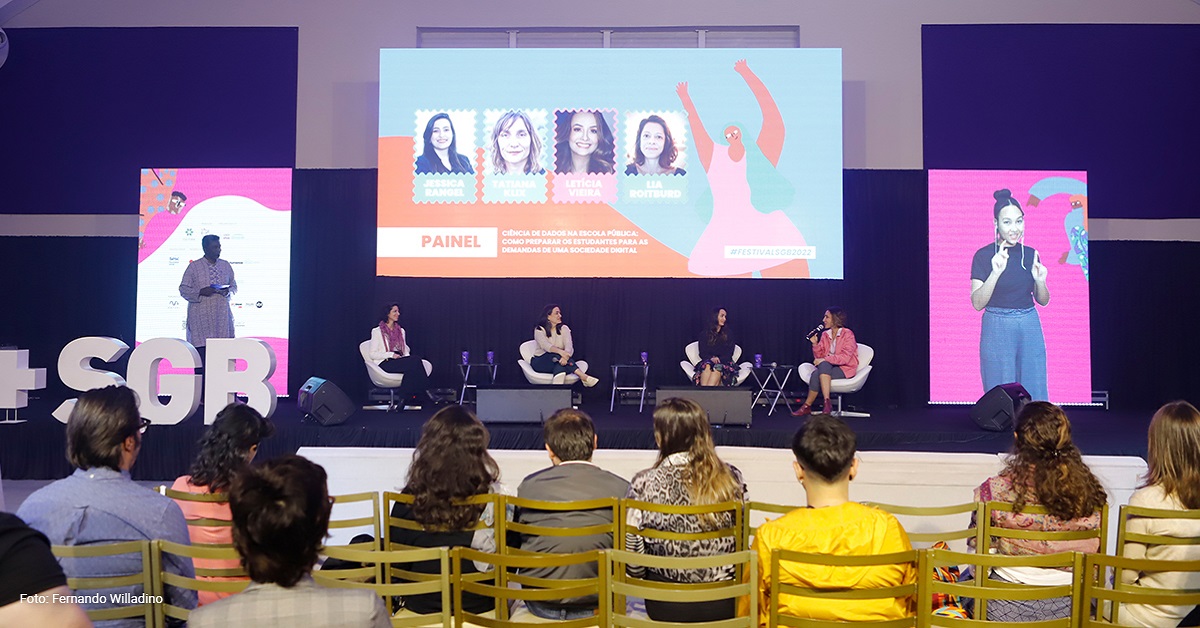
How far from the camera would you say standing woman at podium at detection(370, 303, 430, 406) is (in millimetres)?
7773

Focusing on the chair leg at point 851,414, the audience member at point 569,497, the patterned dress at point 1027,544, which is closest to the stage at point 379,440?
the chair leg at point 851,414

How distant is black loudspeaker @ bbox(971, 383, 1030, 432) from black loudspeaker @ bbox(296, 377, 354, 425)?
16.0ft

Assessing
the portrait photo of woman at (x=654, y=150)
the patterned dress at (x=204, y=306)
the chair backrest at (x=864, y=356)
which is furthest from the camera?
Answer: the portrait photo of woman at (x=654, y=150)

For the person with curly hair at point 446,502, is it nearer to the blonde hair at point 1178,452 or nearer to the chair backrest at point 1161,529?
the chair backrest at point 1161,529

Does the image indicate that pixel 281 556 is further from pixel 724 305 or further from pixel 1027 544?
pixel 724 305

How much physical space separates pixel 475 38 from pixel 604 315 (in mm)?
3317

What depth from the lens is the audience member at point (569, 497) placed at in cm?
273

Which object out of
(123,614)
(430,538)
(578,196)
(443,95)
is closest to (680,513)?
(430,538)

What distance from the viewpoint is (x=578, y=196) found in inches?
316

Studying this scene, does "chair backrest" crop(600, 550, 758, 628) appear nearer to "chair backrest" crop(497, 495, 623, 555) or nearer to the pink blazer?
"chair backrest" crop(497, 495, 623, 555)

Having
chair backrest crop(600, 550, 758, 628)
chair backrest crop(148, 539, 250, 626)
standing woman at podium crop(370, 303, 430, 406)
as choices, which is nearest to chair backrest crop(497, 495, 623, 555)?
chair backrest crop(600, 550, 758, 628)

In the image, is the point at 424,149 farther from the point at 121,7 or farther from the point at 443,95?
the point at 121,7

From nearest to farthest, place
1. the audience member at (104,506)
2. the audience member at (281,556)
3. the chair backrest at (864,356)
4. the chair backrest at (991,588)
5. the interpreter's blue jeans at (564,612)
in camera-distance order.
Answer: the audience member at (281,556) < the chair backrest at (991,588) < the audience member at (104,506) < the interpreter's blue jeans at (564,612) < the chair backrest at (864,356)

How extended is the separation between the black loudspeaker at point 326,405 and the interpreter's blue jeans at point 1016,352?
19.7ft
